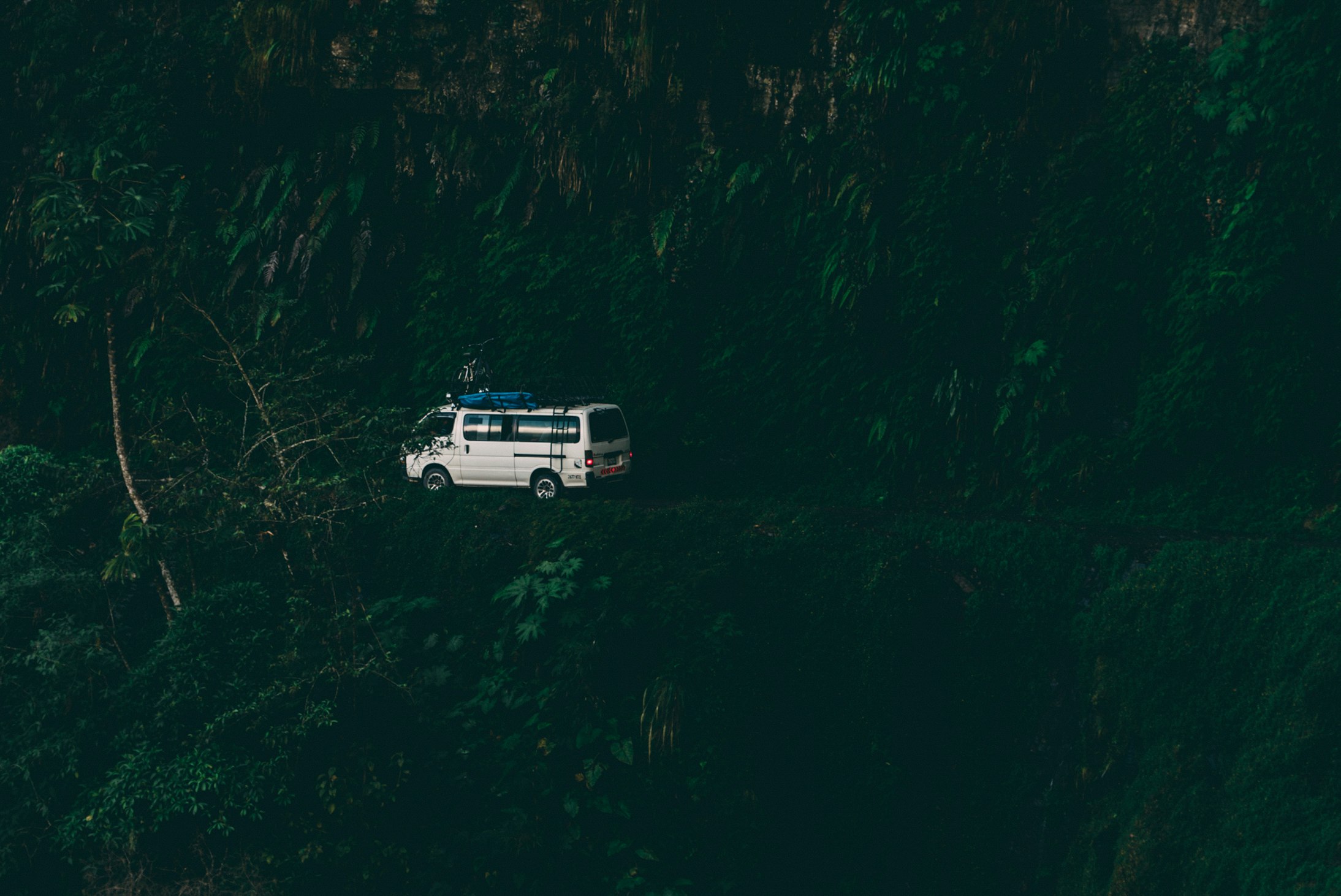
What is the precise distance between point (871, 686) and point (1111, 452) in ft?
18.1

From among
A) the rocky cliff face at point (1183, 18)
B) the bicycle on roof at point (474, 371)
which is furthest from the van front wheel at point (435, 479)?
the rocky cliff face at point (1183, 18)

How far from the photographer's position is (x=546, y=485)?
16.3 metres

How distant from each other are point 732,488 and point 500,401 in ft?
14.9

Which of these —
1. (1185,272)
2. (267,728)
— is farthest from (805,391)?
(267,728)

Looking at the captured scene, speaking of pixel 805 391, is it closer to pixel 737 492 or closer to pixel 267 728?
pixel 737 492

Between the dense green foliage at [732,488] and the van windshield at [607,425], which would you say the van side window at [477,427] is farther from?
the van windshield at [607,425]

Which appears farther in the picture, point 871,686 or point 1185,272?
point 1185,272

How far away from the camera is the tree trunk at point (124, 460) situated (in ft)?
41.9

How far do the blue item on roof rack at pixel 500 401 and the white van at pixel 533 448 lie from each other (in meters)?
0.07

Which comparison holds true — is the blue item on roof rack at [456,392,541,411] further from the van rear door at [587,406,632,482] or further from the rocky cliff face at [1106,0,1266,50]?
the rocky cliff face at [1106,0,1266,50]

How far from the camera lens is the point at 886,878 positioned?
12375 mm

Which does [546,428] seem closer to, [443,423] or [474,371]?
[443,423]

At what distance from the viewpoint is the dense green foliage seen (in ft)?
37.3

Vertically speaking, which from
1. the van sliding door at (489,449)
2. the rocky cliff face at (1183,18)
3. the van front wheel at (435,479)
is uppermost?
the rocky cliff face at (1183,18)
